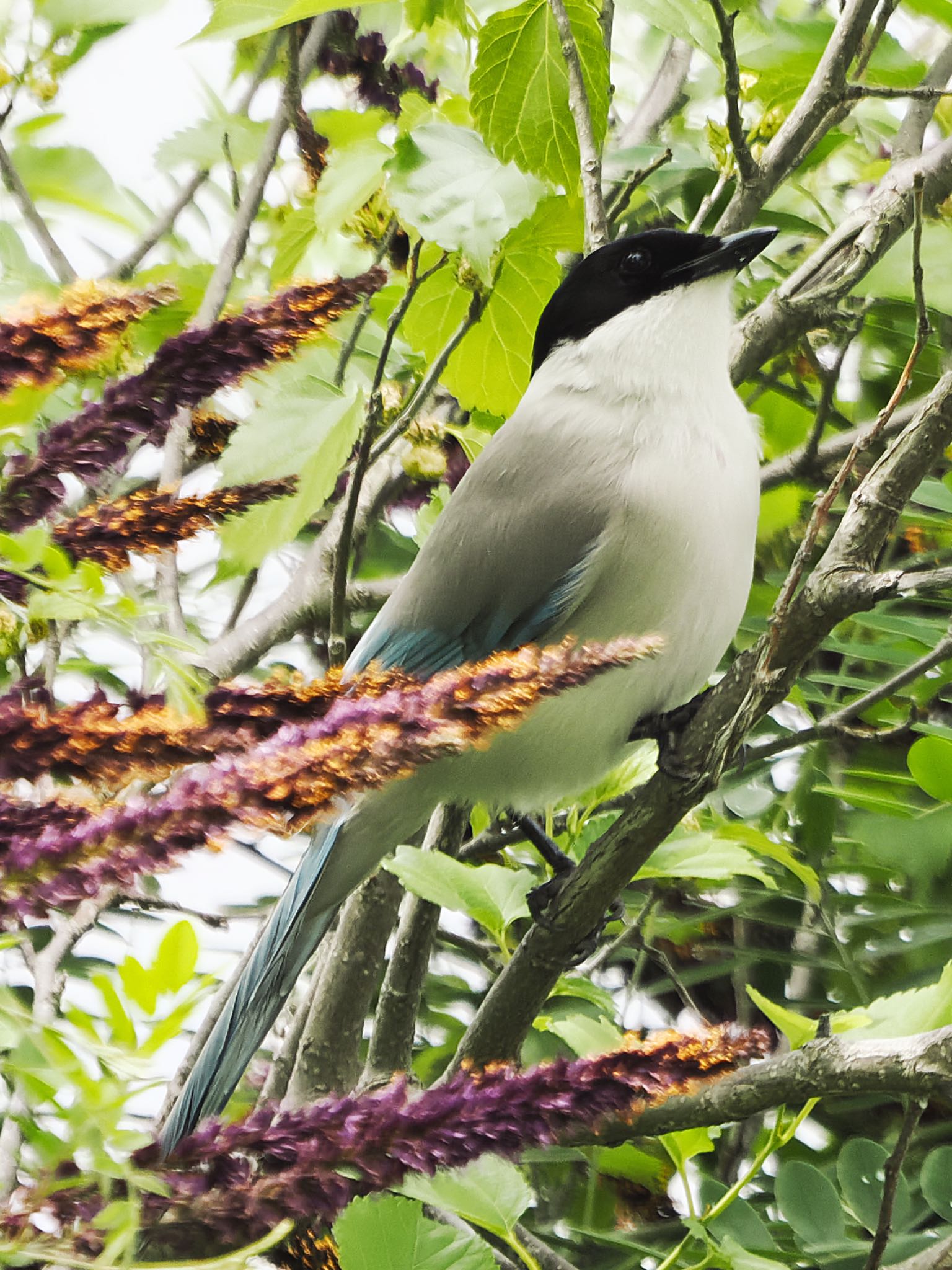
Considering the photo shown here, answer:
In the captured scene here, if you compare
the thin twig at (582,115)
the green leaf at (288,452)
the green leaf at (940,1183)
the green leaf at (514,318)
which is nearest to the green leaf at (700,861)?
the green leaf at (940,1183)

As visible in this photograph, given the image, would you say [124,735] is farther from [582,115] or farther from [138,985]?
[582,115]

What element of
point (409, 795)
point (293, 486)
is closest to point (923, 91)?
point (409, 795)

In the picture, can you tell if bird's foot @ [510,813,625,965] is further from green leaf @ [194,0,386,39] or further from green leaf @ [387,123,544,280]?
green leaf @ [194,0,386,39]

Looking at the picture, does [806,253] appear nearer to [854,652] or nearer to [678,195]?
[678,195]

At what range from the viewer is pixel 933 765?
139 centimetres

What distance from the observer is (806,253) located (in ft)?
7.93

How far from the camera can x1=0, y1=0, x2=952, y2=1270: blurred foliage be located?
1408 millimetres

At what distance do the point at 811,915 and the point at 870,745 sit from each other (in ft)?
0.92

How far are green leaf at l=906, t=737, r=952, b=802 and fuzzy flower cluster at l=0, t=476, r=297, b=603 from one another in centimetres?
100

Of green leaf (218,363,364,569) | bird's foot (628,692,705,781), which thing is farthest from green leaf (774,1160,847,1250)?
green leaf (218,363,364,569)

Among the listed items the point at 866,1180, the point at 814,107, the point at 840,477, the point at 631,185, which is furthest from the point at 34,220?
the point at 866,1180

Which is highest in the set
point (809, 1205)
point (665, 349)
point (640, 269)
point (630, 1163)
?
point (640, 269)

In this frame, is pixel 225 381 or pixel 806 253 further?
pixel 806 253

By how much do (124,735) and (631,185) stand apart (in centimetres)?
149
